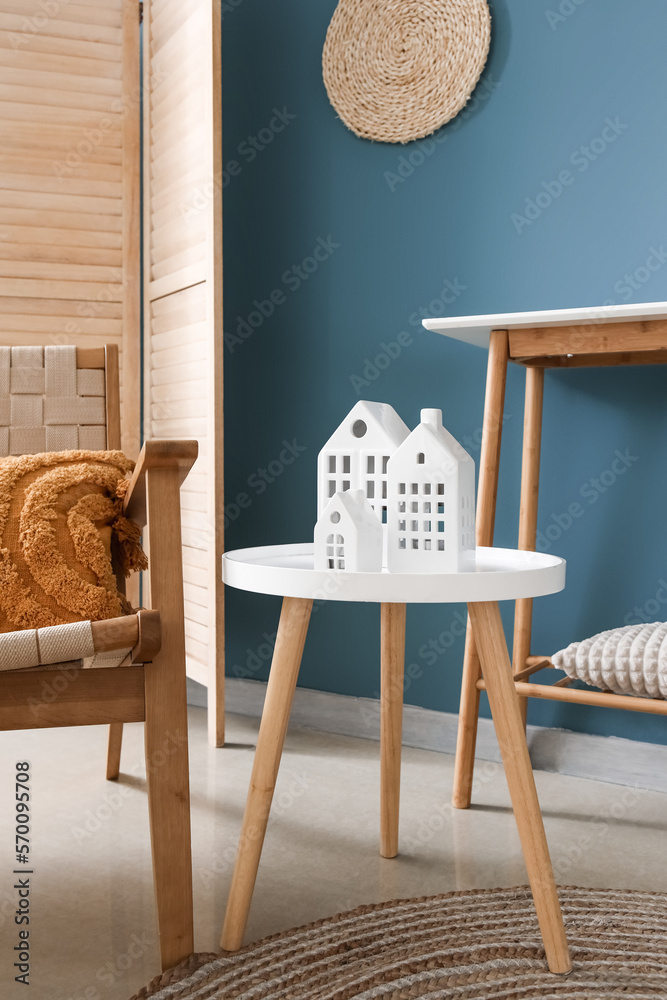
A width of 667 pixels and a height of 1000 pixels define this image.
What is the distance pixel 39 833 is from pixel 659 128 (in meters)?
1.70

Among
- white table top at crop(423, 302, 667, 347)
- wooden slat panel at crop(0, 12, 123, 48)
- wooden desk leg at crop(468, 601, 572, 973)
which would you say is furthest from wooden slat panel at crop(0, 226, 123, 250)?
wooden desk leg at crop(468, 601, 572, 973)

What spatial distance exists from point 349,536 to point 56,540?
1.15 feet

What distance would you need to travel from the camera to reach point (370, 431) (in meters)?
1.20

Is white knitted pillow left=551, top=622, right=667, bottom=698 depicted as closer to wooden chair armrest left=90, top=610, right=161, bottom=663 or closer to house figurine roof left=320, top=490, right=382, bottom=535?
house figurine roof left=320, top=490, right=382, bottom=535

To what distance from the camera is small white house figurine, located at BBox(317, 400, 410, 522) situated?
1.20 meters

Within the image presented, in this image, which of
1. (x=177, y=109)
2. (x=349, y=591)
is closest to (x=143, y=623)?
(x=349, y=591)

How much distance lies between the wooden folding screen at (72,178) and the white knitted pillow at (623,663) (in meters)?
1.35

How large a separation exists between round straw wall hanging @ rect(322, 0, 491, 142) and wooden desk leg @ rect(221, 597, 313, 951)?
4.32 feet

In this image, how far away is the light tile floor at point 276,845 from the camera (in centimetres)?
121

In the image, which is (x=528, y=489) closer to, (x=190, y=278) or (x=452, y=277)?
(x=452, y=277)

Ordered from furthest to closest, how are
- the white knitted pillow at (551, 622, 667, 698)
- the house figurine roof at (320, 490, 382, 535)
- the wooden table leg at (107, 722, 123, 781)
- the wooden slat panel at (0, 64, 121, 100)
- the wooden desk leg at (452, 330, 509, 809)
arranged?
1. the wooden slat panel at (0, 64, 121, 100)
2. the wooden table leg at (107, 722, 123, 781)
3. the wooden desk leg at (452, 330, 509, 809)
4. the white knitted pillow at (551, 622, 667, 698)
5. the house figurine roof at (320, 490, 382, 535)

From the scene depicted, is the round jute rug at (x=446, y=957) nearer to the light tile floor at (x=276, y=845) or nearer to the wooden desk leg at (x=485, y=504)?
the light tile floor at (x=276, y=845)

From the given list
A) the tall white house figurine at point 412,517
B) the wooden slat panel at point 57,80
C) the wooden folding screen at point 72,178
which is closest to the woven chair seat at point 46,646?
the tall white house figurine at point 412,517

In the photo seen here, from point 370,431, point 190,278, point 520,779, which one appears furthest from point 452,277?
point 520,779
